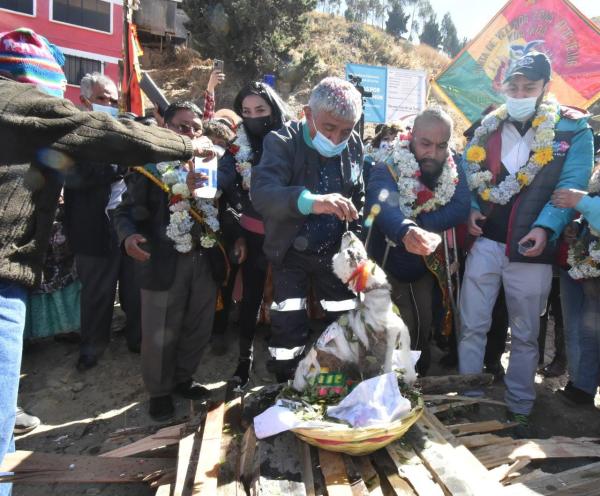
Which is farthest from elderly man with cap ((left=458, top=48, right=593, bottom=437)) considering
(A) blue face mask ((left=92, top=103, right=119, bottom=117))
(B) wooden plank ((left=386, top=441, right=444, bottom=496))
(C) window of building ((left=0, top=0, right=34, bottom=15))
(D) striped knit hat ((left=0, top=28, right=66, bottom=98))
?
(C) window of building ((left=0, top=0, right=34, bottom=15))

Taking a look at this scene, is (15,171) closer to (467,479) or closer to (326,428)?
(326,428)

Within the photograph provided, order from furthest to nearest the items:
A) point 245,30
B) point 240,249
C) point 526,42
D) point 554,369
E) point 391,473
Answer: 1. point 245,30
2. point 526,42
3. point 554,369
4. point 240,249
5. point 391,473

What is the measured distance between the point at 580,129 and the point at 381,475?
281 cm

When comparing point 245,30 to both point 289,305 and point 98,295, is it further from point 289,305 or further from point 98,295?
point 289,305

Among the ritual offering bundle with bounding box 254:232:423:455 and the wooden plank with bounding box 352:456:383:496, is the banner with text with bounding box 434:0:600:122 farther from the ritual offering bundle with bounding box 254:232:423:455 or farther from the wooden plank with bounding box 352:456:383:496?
the wooden plank with bounding box 352:456:383:496

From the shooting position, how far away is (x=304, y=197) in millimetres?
2400

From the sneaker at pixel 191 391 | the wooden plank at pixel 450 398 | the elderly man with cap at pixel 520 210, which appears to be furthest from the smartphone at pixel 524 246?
the sneaker at pixel 191 391

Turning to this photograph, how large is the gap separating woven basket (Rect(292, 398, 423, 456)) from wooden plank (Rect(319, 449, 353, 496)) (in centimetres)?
7

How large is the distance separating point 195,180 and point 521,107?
2.52m

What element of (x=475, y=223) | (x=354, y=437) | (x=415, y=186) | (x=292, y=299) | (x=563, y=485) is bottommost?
(x=563, y=485)

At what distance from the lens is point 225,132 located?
4188mm

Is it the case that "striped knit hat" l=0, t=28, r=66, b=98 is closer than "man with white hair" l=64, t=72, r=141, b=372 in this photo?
Yes

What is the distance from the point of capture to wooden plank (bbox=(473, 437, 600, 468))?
2.56 meters

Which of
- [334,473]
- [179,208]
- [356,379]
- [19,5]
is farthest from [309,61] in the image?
[334,473]
